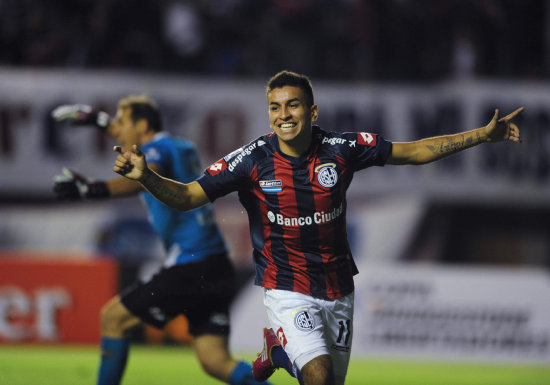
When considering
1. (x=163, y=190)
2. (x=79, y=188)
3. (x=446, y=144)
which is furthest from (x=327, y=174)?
(x=79, y=188)

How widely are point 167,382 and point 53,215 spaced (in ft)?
18.5

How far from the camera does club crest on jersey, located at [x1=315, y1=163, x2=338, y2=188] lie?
183 inches

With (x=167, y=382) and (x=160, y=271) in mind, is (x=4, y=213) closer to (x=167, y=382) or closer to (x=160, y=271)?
(x=167, y=382)

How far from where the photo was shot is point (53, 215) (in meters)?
12.7

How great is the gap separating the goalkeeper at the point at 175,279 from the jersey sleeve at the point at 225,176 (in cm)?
94

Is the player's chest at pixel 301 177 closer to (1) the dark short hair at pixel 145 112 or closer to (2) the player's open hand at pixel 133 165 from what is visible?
(2) the player's open hand at pixel 133 165

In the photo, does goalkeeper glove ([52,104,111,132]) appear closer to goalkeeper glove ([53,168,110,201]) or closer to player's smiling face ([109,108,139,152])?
player's smiling face ([109,108,139,152])

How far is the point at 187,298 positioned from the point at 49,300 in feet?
17.9

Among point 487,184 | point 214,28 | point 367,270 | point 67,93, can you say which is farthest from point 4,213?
point 487,184

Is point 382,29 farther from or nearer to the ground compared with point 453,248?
farther from the ground

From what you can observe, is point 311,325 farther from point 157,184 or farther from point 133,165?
point 133,165

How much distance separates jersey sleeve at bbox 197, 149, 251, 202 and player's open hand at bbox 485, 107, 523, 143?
1.41 metres

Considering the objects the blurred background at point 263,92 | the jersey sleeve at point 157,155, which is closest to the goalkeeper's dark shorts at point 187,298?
the jersey sleeve at point 157,155

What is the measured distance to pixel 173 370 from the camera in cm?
882
